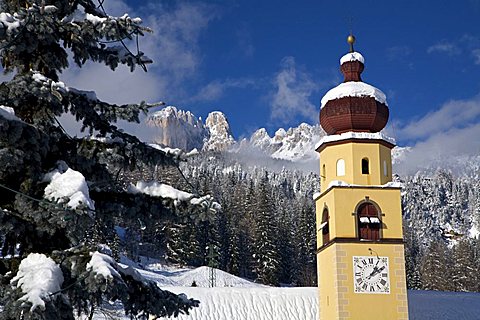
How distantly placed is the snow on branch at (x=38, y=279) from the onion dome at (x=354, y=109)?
2062 centimetres

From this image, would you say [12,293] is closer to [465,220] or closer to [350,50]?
[350,50]

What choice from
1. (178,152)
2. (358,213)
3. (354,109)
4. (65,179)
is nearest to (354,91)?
(354,109)

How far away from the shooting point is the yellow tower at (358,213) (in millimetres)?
24219

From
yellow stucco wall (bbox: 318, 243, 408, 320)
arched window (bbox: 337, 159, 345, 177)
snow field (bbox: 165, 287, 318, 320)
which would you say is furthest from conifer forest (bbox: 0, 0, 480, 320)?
snow field (bbox: 165, 287, 318, 320)

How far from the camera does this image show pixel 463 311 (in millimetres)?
36625

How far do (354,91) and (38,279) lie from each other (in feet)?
69.8

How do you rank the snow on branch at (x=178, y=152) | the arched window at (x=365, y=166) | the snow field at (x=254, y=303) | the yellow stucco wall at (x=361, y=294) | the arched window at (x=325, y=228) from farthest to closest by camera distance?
the snow field at (x=254, y=303) → the arched window at (x=325, y=228) → the arched window at (x=365, y=166) → the yellow stucco wall at (x=361, y=294) → the snow on branch at (x=178, y=152)

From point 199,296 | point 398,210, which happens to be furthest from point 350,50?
point 199,296

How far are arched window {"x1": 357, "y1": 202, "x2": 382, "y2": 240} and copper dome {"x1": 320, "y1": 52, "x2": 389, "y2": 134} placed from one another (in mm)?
2814

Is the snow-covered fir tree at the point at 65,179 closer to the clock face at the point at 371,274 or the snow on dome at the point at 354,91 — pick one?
the clock face at the point at 371,274

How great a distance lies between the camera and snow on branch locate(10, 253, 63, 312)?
17.7 ft

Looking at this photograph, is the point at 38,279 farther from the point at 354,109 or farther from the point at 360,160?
the point at 354,109

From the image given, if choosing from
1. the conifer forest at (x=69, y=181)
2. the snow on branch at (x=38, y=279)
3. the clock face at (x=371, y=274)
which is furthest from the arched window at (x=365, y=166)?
the snow on branch at (x=38, y=279)

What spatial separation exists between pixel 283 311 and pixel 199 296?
4.63 meters
